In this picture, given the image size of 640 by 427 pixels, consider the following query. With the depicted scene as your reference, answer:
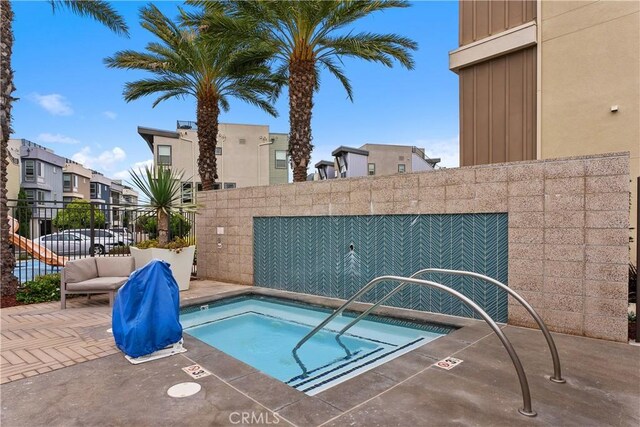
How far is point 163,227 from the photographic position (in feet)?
28.2

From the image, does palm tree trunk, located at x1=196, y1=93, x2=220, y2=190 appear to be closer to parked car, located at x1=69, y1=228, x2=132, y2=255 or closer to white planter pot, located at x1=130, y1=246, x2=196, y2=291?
parked car, located at x1=69, y1=228, x2=132, y2=255

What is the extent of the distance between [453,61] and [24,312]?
35.0 ft

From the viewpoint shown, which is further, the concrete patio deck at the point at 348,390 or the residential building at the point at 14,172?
the residential building at the point at 14,172

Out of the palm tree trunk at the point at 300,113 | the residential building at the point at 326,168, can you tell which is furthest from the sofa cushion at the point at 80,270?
the residential building at the point at 326,168

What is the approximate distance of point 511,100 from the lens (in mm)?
8273

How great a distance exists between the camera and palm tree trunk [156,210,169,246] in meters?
8.51

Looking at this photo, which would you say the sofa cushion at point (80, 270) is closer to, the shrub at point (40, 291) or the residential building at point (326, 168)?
the shrub at point (40, 291)

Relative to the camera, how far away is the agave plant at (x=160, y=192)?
8.25m

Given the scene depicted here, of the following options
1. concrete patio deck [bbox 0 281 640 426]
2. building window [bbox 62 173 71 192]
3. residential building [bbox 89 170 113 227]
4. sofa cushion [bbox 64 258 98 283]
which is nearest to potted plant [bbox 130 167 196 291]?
sofa cushion [bbox 64 258 98 283]

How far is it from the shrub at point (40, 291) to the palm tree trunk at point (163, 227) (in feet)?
7.32

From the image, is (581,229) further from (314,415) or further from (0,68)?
(0,68)

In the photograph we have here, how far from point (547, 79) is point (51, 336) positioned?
10142 millimetres

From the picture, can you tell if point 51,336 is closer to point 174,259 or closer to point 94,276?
point 94,276

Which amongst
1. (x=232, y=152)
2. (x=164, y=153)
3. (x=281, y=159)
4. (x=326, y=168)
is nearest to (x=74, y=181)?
(x=164, y=153)
